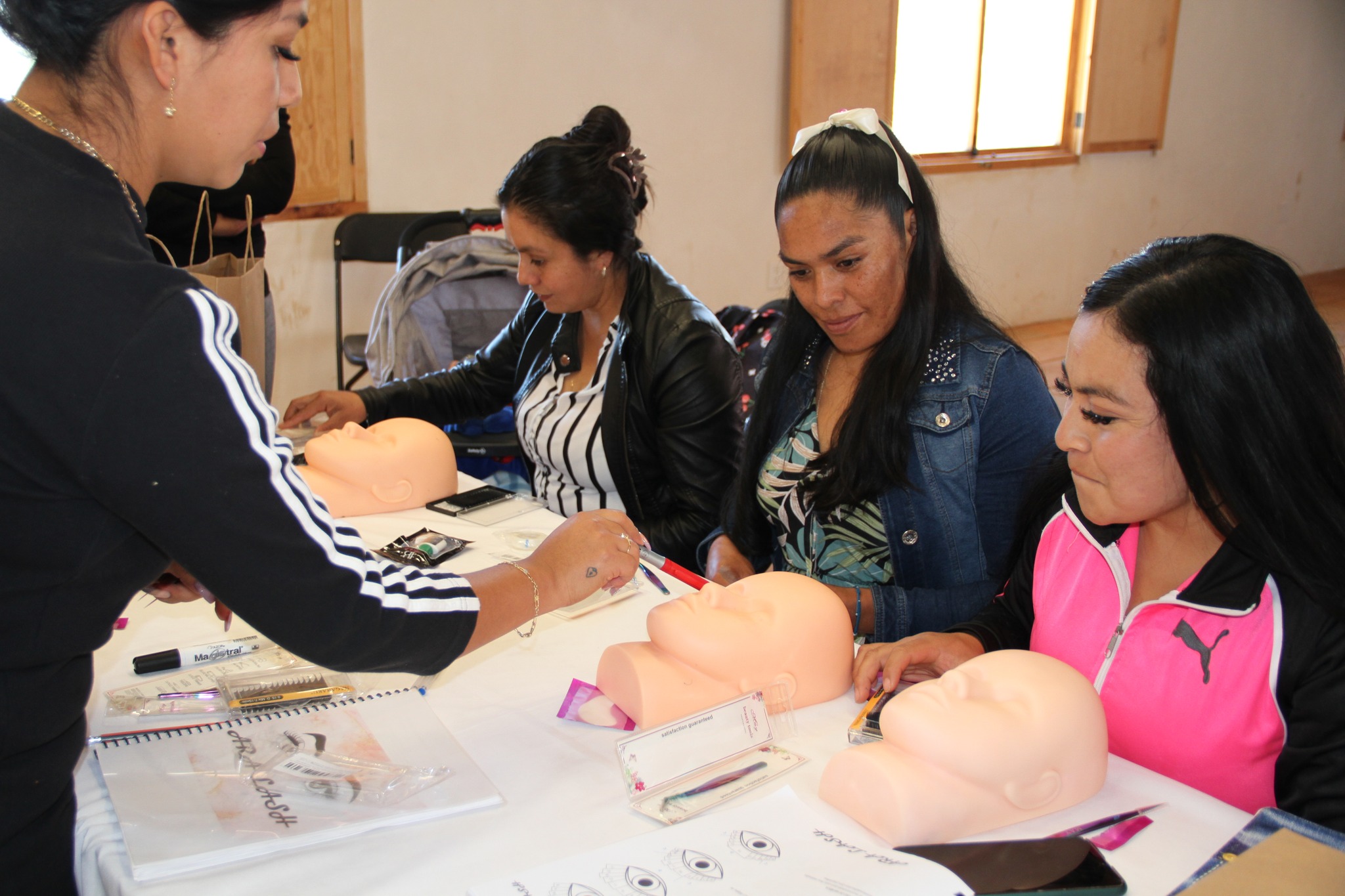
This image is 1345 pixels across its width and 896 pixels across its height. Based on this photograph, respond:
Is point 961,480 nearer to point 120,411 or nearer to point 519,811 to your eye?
point 519,811

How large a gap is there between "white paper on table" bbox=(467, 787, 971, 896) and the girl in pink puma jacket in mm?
359

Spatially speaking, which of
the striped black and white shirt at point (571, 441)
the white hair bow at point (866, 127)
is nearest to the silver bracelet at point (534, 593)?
the white hair bow at point (866, 127)

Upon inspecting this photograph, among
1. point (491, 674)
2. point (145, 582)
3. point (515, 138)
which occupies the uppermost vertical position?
point (515, 138)

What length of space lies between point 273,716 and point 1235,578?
118 centimetres

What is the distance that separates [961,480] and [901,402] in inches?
6.9

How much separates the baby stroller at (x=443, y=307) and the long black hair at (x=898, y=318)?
1.83m

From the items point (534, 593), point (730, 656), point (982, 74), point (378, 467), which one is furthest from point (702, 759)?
point (982, 74)

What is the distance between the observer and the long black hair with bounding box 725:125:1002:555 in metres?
1.83

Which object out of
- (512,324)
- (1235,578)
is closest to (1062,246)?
(512,324)

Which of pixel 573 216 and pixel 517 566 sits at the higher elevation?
pixel 573 216

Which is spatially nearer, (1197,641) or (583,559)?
(1197,641)

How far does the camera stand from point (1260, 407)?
117cm

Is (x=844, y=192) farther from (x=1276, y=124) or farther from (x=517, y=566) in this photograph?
(x=1276, y=124)

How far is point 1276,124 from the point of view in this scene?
350 inches
